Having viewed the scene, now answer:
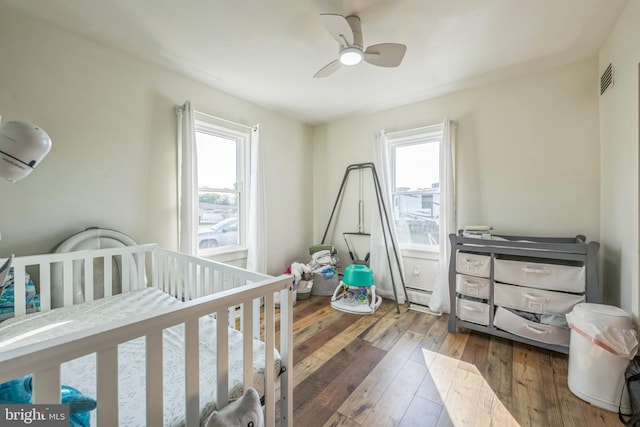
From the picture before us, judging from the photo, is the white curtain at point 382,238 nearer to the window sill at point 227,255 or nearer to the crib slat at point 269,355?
the window sill at point 227,255

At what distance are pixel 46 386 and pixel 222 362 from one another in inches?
17.8

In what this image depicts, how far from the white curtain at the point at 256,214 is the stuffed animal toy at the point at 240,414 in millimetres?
2009

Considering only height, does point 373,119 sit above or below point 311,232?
above

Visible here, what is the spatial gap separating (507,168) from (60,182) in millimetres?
3615

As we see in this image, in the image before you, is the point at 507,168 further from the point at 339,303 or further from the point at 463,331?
the point at 339,303

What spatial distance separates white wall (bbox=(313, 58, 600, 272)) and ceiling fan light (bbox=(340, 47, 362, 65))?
59.7 inches

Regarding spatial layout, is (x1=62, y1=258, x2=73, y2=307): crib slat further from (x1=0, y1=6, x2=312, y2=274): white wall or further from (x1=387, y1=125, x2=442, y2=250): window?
(x1=387, y1=125, x2=442, y2=250): window

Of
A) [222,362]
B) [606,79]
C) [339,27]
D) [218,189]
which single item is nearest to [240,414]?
[222,362]

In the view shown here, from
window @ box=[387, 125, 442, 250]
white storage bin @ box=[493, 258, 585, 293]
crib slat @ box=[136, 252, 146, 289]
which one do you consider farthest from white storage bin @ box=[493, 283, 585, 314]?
crib slat @ box=[136, 252, 146, 289]

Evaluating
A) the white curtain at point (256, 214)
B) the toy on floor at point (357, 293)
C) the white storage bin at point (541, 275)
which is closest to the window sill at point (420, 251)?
the toy on floor at point (357, 293)

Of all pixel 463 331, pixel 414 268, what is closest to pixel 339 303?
pixel 414 268

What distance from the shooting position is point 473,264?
2.24m

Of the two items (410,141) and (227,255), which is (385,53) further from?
(227,255)

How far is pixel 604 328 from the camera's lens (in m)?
1.48
